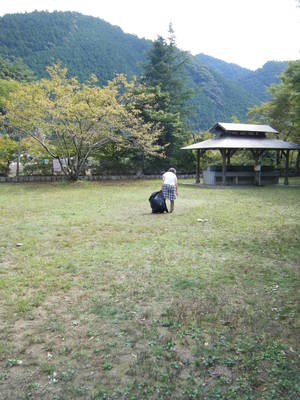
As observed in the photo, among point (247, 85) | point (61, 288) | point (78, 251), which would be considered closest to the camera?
point (61, 288)

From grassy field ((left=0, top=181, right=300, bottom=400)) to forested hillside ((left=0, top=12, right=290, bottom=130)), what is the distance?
3975cm

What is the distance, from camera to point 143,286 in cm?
382

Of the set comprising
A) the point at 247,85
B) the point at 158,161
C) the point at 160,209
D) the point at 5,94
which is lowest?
the point at 160,209

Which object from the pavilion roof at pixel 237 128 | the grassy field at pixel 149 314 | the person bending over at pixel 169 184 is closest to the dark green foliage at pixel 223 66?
the pavilion roof at pixel 237 128

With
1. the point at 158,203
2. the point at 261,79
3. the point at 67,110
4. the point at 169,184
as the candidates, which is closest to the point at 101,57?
the point at 261,79

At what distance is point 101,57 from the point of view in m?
53.3

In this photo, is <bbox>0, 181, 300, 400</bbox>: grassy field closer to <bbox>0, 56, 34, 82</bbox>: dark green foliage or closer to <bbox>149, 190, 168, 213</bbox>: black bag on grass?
<bbox>149, 190, 168, 213</bbox>: black bag on grass

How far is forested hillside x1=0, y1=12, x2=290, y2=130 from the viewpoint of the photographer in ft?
159

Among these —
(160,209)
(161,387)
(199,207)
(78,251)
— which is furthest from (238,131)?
(161,387)

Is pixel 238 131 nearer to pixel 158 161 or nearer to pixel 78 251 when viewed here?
pixel 158 161

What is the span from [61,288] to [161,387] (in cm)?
196

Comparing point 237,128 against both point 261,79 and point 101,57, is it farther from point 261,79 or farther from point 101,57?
point 261,79

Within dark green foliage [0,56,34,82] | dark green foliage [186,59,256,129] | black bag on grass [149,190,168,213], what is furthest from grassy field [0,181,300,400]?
dark green foliage [186,59,256,129]

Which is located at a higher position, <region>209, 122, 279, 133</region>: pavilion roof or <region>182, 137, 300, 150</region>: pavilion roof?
<region>209, 122, 279, 133</region>: pavilion roof
